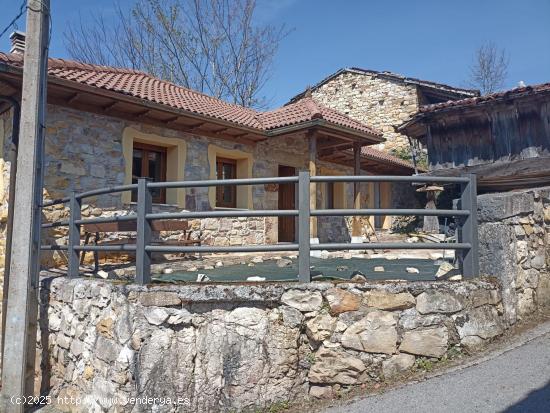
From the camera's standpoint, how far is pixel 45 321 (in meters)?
4.62

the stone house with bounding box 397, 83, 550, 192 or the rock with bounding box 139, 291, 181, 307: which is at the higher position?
the stone house with bounding box 397, 83, 550, 192

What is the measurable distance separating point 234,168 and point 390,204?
814 cm

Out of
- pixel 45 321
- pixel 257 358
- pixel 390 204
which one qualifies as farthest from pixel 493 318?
pixel 390 204

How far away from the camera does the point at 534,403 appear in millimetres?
2592

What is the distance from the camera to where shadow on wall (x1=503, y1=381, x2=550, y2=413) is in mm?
2527

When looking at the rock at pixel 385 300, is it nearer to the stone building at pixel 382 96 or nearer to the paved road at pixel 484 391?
the paved road at pixel 484 391

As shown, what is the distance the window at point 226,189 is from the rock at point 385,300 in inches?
251

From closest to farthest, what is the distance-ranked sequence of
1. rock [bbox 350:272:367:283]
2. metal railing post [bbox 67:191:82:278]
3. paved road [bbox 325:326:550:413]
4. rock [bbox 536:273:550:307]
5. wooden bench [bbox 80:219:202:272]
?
paved road [bbox 325:326:550:413] < rock [bbox 350:272:367:283] < rock [bbox 536:273:550:307] < metal railing post [bbox 67:191:82:278] < wooden bench [bbox 80:219:202:272]

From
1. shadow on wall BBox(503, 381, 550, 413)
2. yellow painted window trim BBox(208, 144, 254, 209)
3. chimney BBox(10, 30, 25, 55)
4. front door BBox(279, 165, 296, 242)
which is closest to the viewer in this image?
shadow on wall BBox(503, 381, 550, 413)

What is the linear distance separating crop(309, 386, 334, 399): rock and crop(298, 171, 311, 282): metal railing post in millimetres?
852

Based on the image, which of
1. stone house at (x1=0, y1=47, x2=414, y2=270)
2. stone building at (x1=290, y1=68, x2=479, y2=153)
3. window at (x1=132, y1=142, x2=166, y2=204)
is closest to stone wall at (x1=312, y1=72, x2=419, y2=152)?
stone building at (x1=290, y1=68, x2=479, y2=153)

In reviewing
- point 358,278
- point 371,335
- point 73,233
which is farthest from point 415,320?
point 73,233

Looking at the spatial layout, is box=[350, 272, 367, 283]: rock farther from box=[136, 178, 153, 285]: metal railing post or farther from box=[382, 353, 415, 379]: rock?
box=[136, 178, 153, 285]: metal railing post

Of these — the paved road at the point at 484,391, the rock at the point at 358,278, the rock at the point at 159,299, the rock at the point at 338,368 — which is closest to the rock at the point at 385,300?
the rock at the point at 358,278
